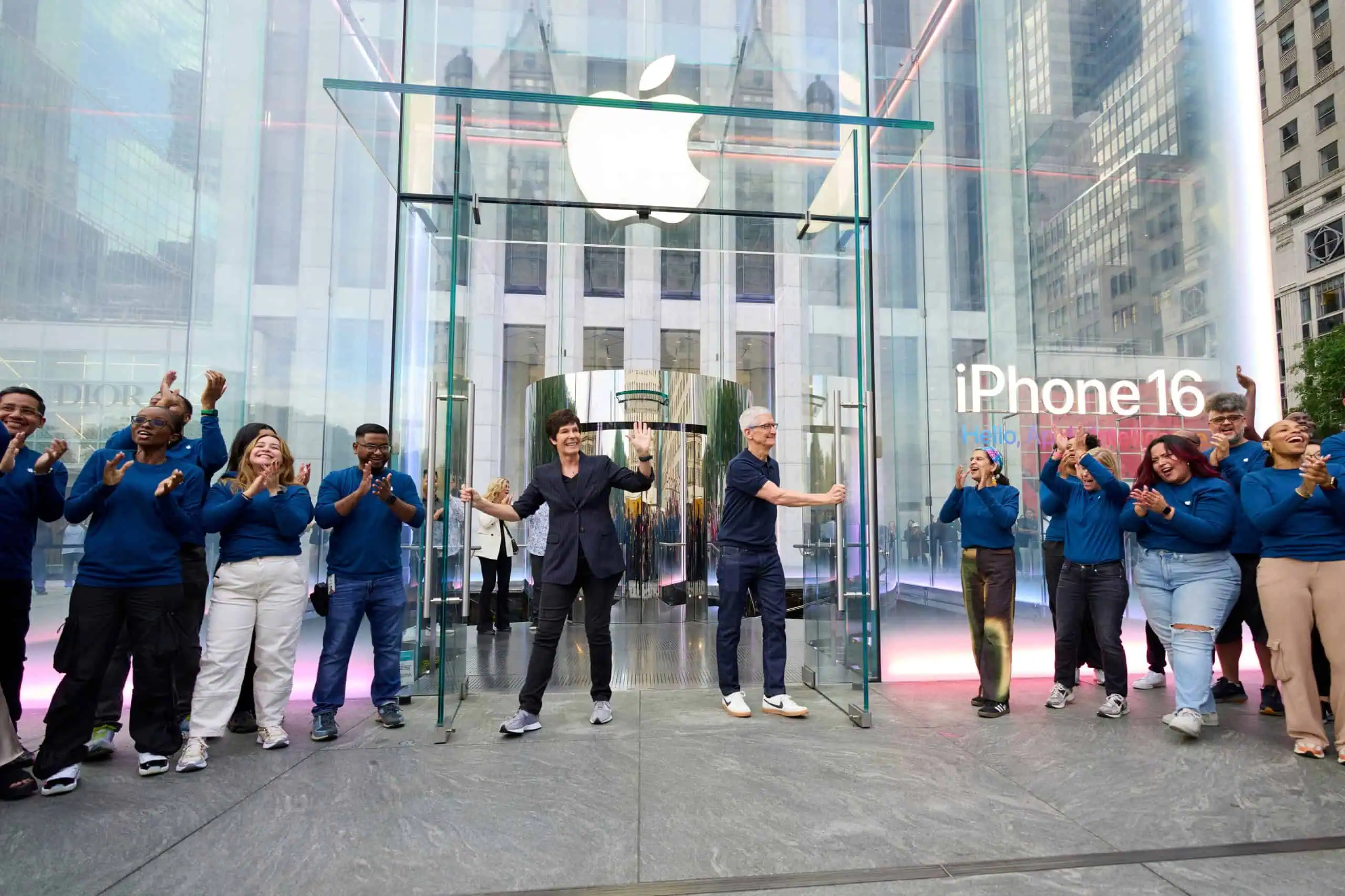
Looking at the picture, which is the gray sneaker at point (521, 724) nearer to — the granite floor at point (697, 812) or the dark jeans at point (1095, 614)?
the granite floor at point (697, 812)

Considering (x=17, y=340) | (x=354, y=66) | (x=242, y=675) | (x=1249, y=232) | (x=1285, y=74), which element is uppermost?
(x=1285, y=74)

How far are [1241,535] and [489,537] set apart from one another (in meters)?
5.49

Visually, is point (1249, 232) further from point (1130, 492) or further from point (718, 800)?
point (718, 800)

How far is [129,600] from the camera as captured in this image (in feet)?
10.2

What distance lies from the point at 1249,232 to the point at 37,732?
7.94 metres

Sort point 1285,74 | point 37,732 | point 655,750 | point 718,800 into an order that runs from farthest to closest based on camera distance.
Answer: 1. point 1285,74
2. point 37,732
3. point 655,750
4. point 718,800

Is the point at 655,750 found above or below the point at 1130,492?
below

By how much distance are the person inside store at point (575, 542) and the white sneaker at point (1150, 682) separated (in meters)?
3.23

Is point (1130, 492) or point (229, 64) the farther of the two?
point (229, 64)

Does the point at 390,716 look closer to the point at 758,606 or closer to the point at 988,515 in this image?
the point at 758,606

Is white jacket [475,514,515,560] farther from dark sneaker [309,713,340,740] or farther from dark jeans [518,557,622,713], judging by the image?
dark sneaker [309,713,340,740]

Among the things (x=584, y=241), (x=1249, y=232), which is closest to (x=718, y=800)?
(x=1249, y=232)

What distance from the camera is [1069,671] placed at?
4.27 metres

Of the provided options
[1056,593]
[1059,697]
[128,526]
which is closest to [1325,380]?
[1056,593]
